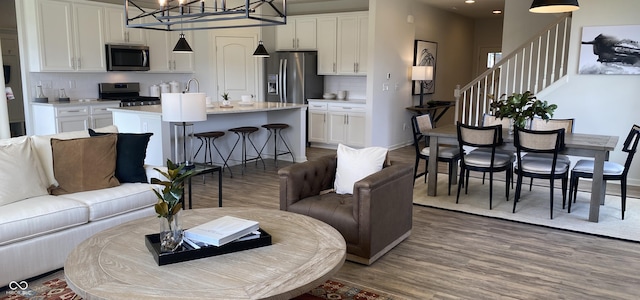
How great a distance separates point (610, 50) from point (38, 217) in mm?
6280

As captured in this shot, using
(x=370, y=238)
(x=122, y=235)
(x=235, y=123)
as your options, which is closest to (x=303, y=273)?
(x=122, y=235)

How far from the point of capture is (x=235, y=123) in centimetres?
702

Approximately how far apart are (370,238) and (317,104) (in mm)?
5686

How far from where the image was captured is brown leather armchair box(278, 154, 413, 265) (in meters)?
3.36

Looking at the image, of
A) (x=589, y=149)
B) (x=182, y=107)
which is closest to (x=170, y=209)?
(x=182, y=107)

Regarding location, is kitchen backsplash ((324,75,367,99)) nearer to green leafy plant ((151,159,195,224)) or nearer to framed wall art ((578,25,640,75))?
framed wall art ((578,25,640,75))

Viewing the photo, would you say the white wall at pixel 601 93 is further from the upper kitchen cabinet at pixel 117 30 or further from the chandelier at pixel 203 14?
the upper kitchen cabinet at pixel 117 30

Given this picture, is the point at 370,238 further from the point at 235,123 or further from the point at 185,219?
the point at 235,123

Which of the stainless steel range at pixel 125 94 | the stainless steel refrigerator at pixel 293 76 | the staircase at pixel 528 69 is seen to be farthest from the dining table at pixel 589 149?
the stainless steel range at pixel 125 94

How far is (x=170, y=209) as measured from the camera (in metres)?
2.28

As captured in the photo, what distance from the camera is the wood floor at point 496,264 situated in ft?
10.2

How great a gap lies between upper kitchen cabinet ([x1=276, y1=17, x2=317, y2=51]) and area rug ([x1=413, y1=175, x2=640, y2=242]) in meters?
4.10

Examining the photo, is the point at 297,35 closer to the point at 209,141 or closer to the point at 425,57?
the point at 425,57

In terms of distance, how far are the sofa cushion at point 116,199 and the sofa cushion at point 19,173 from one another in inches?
9.3
